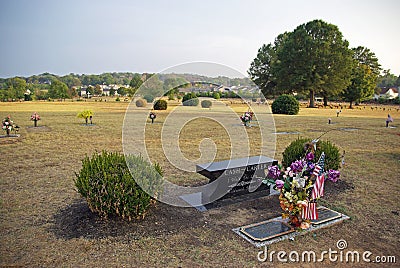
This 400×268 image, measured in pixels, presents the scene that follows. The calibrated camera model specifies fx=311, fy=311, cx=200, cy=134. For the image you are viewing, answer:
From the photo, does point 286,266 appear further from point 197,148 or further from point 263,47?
point 263,47

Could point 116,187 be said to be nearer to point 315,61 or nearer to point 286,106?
point 286,106

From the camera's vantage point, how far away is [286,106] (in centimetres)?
3359

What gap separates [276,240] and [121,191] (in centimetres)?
263

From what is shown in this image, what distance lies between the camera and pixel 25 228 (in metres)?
5.24

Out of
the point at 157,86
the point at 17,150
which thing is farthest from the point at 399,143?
the point at 17,150

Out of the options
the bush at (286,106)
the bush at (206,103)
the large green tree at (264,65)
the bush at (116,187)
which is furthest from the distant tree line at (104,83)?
the large green tree at (264,65)

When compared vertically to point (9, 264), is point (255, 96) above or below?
above

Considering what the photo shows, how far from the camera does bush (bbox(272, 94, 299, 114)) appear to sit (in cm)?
3353

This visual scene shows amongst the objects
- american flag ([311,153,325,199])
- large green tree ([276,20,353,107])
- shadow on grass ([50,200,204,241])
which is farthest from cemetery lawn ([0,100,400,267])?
large green tree ([276,20,353,107])

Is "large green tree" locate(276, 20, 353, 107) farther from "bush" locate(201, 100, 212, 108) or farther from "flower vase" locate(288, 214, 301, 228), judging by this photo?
"flower vase" locate(288, 214, 301, 228)

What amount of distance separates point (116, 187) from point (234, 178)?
245cm

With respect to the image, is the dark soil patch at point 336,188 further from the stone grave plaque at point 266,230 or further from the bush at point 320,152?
the stone grave plaque at point 266,230

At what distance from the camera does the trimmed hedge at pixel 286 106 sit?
3353cm

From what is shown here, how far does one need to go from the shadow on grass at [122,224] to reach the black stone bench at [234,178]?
667 mm
